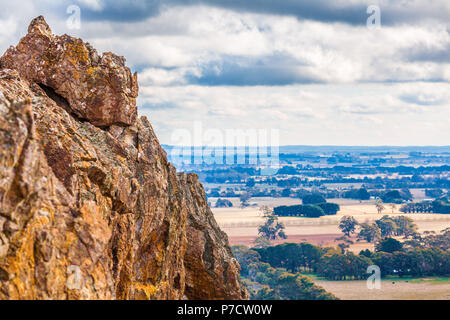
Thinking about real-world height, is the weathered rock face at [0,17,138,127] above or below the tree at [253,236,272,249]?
above

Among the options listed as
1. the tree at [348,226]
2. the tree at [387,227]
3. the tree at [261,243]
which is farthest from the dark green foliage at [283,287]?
the tree at [387,227]

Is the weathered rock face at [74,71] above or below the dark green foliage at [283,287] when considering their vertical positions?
above

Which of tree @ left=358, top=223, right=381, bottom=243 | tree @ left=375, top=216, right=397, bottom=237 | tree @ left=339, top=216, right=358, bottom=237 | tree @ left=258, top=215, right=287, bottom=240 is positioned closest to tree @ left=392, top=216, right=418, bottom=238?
tree @ left=375, top=216, right=397, bottom=237

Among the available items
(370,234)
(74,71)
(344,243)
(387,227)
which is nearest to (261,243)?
(344,243)

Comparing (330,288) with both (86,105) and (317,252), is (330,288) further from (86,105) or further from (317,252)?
(86,105)

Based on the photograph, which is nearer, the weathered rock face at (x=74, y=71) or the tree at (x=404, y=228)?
the weathered rock face at (x=74, y=71)

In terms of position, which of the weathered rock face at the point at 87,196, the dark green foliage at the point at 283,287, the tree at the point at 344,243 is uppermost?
the weathered rock face at the point at 87,196

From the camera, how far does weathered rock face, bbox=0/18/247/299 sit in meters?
13.7

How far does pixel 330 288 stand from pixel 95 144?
96823 millimetres

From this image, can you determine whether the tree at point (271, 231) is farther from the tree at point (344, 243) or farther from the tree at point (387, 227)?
the tree at point (387, 227)

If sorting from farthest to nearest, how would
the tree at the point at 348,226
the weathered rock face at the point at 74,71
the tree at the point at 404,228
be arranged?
the tree at the point at 348,226 → the tree at the point at 404,228 → the weathered rock face at the point at 74,71

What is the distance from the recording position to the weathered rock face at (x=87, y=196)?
13.7m

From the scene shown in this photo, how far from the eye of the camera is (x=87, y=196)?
1827 centimetres

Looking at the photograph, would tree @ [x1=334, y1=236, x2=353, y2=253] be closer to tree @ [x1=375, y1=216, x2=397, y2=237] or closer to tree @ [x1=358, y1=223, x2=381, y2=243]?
tree @ [x1=358, y1=223, x2=381, y2=243]
